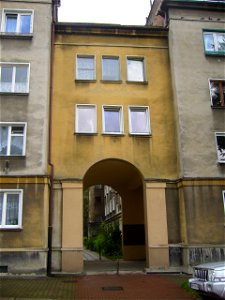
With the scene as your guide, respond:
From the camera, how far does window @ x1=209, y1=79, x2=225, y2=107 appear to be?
19766 mm

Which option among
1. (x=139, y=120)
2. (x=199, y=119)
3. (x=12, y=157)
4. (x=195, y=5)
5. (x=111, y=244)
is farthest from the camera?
(x=111, y=244)

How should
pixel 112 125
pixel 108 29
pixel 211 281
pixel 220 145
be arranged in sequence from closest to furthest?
1. pixel 211 281
2. pixel 220 145
3. pixel 112 125
4. pixel 108 29

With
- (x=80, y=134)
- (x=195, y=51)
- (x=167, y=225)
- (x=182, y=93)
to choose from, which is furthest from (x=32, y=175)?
(x=195, y=51)

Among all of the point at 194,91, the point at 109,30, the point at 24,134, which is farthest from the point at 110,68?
the point at 24,134

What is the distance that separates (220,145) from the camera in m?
19.1

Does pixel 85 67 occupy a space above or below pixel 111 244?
above

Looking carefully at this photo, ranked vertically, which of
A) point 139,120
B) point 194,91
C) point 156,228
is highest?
point 194,91

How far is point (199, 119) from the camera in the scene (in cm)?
1928

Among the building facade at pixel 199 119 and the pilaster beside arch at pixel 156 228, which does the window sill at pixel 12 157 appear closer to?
the pilaster beside arch at pixel 156 228

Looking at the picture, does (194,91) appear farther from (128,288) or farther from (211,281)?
(211,281)

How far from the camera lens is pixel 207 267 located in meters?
11.0

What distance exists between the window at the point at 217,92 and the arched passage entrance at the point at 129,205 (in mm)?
5909

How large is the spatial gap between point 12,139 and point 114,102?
5467 mm

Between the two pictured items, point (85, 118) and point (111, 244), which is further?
point (111, 244)
